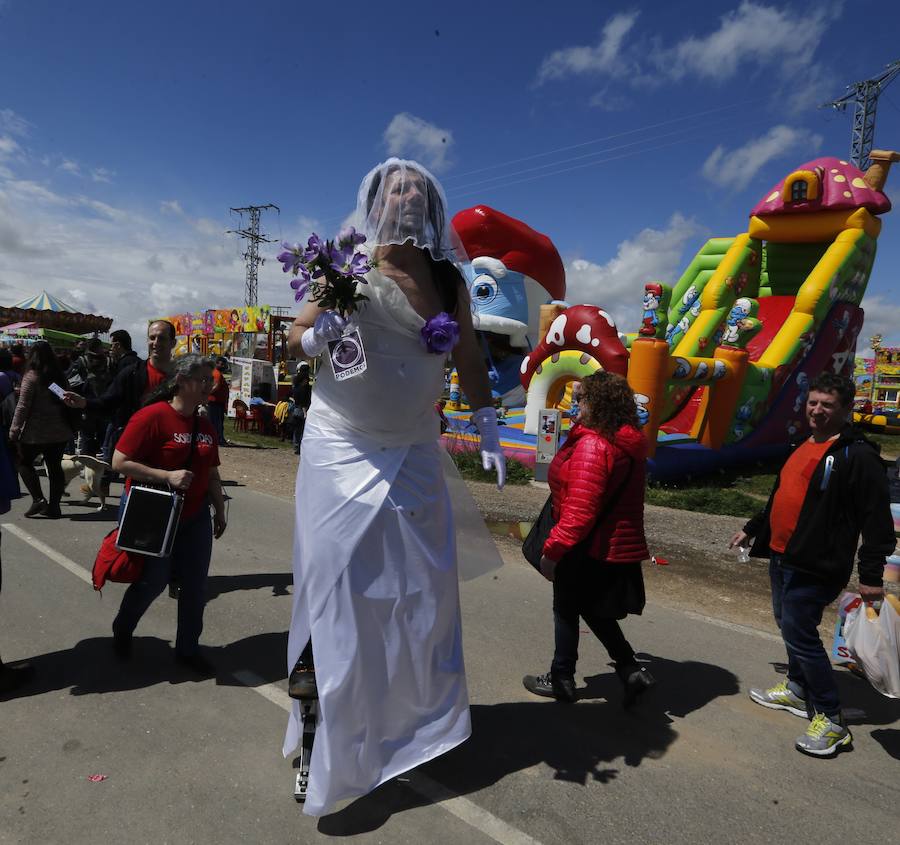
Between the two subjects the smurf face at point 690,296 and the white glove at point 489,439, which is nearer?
the white glove at point 489,439

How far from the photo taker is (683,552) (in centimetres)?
655

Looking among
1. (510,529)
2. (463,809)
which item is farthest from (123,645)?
(510,529)

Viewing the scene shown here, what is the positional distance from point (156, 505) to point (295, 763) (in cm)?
137

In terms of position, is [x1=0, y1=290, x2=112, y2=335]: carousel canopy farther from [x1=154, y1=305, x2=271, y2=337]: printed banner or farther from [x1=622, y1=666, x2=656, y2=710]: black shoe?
[x1=622, y1=666, x2=656, y2=710]: black shoe

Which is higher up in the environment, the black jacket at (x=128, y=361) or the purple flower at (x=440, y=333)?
the purple flower at (x=440, y=333)

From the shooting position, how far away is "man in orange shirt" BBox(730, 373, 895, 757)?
285 centimetres

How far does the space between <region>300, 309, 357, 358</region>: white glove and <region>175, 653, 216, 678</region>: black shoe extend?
207 centimetres

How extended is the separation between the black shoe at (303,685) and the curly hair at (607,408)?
168 centimetres

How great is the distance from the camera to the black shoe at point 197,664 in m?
3.38

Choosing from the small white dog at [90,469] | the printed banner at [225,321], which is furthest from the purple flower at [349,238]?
the printed banner at [225,321]

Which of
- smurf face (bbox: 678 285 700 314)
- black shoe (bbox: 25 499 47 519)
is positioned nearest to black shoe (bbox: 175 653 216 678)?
black shoe (bbox: 25 499 47 519)

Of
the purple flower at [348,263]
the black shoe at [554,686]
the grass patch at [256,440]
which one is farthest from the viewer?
the grass patch at [256,440]

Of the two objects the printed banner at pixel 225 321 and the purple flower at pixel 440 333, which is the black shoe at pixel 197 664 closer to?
the purple flower at pixel 440 333

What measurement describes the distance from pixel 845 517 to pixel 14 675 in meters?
4.08
